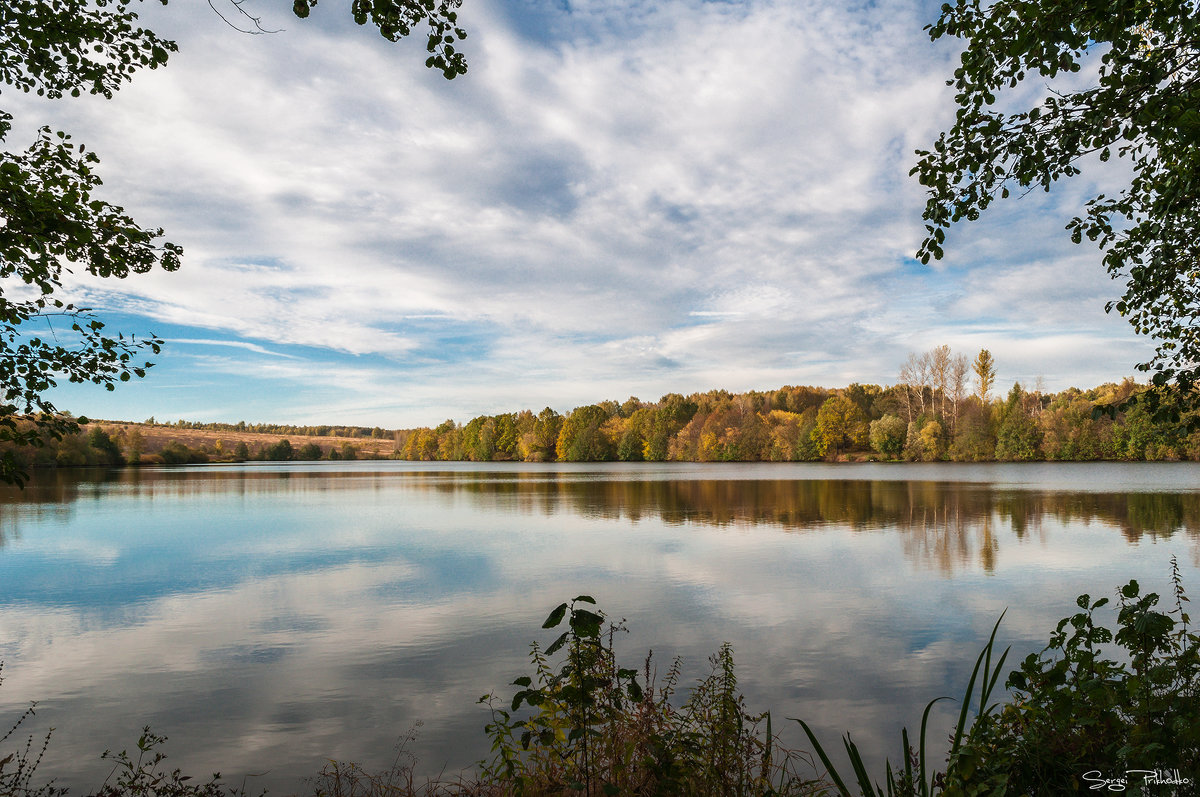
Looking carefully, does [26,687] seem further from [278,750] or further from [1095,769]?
[1095,769]

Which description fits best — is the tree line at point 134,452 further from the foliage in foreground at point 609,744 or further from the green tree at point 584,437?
the foliage in foreground at point 609,744

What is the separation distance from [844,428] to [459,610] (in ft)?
301

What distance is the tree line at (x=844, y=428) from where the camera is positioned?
77.4 meters

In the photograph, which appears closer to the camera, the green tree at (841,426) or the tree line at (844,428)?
the tree line at (844,428)

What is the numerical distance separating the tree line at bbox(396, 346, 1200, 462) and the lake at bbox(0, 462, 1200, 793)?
46097 millimetres

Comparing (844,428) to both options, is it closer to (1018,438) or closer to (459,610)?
(1018,438)

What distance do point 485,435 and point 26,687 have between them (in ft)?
434

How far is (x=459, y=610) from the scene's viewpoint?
10.5 metres

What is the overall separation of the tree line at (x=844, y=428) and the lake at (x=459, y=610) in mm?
46097

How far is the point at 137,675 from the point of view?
7.69 metres

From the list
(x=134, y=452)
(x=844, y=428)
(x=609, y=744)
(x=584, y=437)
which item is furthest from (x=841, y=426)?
(x=609, y=744)

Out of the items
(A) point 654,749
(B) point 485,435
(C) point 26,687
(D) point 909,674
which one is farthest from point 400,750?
(B) point 485,435

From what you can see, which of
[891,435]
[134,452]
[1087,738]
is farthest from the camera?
[891,435]

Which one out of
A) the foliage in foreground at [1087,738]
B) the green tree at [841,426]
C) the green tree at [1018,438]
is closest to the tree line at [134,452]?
the foliage in foreground at [1087,738]
